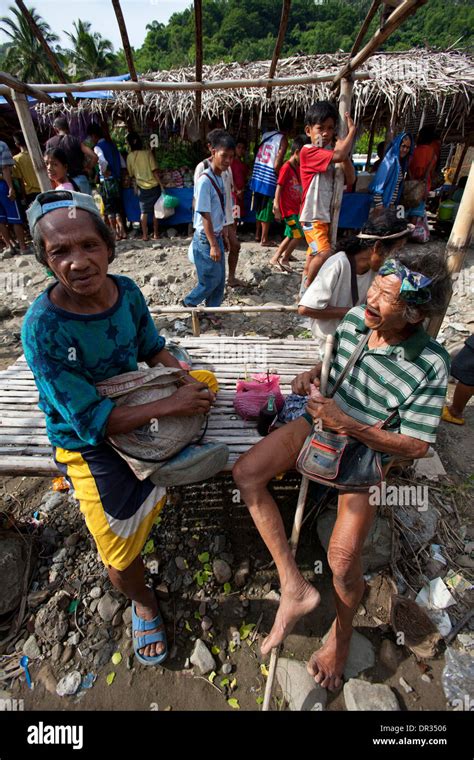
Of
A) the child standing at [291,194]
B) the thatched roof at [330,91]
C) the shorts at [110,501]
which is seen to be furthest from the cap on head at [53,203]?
the thatched roof at [330,91]

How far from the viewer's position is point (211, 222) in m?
4.23

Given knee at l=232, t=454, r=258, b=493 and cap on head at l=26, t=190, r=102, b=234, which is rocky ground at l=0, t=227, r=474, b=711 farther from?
cap on head at l=26, t=190, r=102, b=234

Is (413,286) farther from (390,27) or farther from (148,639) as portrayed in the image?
(148,639)

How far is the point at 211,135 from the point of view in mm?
4188

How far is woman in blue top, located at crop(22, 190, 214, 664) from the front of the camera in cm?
168

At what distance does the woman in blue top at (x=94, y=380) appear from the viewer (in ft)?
5.53

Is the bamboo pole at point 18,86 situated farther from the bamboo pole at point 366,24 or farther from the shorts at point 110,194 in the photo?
the shorts at point 110,194

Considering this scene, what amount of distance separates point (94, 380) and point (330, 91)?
6.86 meters

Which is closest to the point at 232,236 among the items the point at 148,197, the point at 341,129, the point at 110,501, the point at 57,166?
the point at 341,129

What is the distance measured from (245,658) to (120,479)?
1.30 m

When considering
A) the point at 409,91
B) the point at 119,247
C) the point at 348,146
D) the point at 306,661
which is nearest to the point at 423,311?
the point at 306,661

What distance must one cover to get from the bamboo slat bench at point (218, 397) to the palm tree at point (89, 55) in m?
31.9

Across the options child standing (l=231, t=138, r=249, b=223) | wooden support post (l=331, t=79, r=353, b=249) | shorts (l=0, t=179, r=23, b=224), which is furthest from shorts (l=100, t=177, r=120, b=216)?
wooden support post (l=331, t=79, r=353, b=249)

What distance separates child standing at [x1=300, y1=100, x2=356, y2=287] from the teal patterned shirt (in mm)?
2581
